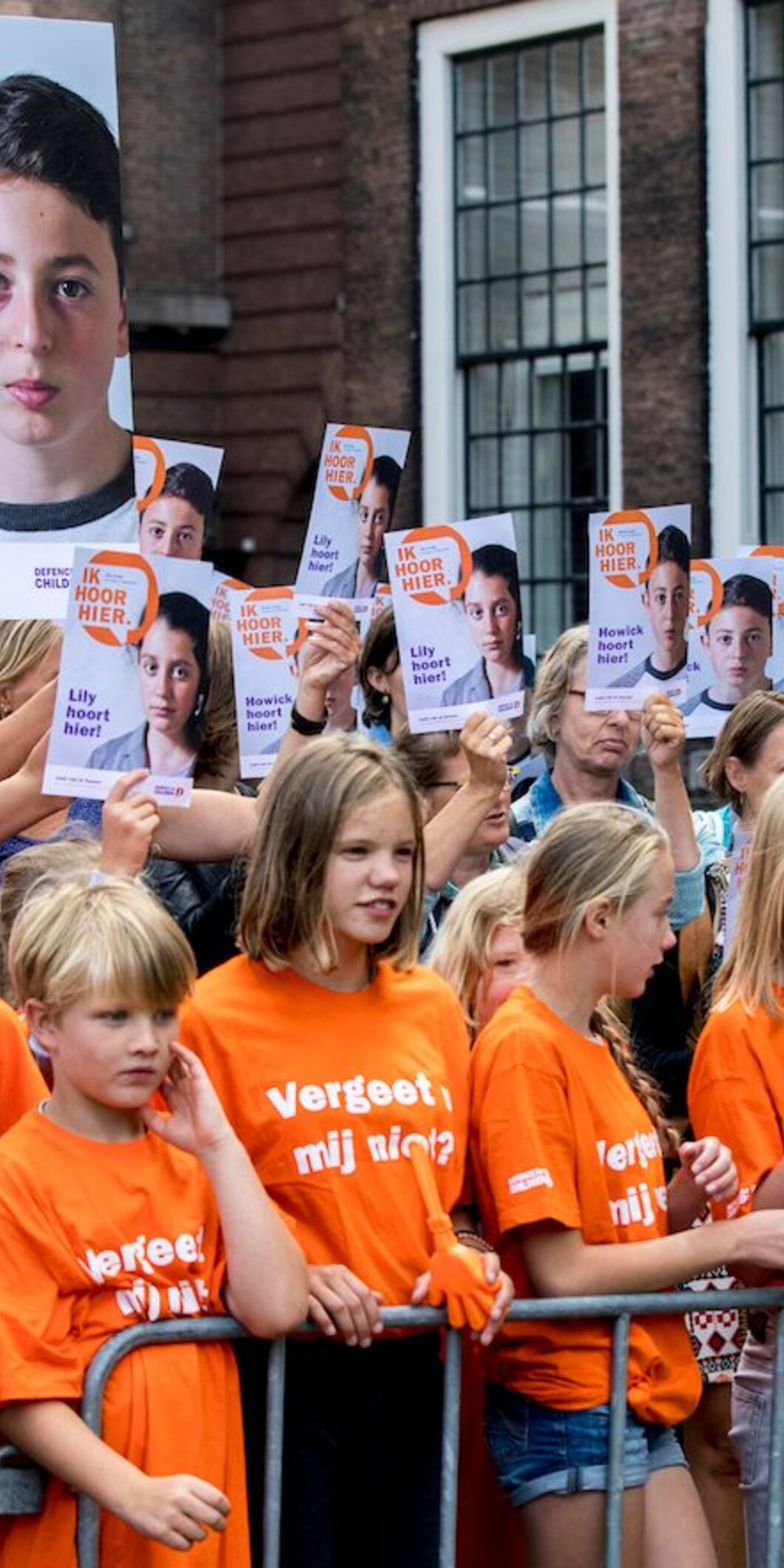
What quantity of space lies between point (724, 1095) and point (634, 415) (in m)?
12.5

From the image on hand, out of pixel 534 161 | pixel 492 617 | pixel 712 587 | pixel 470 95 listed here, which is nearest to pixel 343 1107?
pixel 492 617

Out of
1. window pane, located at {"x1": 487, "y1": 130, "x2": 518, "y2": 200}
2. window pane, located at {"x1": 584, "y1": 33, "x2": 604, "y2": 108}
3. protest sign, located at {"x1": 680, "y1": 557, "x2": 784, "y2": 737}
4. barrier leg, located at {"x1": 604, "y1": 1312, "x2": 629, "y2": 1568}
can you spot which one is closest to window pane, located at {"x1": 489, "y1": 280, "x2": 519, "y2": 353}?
window pane, located at {"x1": 487, "y1": 130, "x2": 518, "y2": 200}

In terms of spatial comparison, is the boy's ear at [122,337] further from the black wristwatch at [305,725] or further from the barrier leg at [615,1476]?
the barrier leg at [615,1476]

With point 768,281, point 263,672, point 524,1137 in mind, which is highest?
point 768,281

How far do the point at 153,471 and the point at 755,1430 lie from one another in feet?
8.13

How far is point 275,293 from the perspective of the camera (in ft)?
62.8

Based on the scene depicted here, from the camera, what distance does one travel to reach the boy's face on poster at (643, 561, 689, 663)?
5633 millimetres

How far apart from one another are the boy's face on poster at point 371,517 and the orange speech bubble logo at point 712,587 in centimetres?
71

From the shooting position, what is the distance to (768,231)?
624 inches

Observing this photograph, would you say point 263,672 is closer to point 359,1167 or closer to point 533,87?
point 359,1167

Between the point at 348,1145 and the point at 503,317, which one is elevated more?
the point at 503,317

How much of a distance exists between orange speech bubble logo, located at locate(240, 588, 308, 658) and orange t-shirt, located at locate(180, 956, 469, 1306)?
1.64 m

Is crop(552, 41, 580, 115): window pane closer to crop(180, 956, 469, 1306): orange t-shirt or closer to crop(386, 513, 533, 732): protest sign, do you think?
crop(386, 513, 533, 732): protest sign

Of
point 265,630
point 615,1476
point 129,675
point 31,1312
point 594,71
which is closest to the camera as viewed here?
point 31,1312
